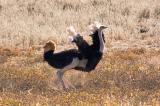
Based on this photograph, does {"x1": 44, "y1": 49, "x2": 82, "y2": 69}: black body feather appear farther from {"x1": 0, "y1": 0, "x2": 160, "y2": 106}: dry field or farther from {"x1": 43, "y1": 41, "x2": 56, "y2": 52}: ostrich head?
{"x1": 0, "y1": 0, "x2": 160, "y2": 106}: dry field

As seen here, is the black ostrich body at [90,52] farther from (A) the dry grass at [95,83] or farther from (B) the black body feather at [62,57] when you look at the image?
(A) the dry grass at [95,83]

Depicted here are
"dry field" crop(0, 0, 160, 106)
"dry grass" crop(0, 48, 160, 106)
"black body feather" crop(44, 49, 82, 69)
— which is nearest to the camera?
"dry grass" crop(0, 48, 160, 106)

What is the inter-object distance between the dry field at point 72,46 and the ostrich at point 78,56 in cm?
31

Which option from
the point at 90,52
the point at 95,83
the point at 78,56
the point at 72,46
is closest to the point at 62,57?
the point at 78,56

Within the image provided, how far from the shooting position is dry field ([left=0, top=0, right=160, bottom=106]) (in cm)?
885

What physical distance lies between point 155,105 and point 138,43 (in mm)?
11344

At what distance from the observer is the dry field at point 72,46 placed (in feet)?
29.0

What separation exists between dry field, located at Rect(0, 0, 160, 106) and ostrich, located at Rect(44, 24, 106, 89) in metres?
0.31

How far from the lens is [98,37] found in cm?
1105

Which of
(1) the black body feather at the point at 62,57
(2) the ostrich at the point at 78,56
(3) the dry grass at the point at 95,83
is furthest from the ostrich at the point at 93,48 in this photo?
(3) the dry grass at the point at 95,83

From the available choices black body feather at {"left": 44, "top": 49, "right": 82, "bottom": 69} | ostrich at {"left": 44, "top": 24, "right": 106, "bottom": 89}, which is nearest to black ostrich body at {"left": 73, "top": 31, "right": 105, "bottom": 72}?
ostrich at {"left": 44, "top": 24, "right": 106, "bottom": 89}

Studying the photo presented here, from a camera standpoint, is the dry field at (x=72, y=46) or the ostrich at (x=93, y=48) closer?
the dry field at (x=72, y=46)

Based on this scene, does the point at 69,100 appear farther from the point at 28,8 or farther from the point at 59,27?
the point at 28,8

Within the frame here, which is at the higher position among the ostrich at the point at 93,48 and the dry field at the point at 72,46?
the ostrich at the point at 93,48
